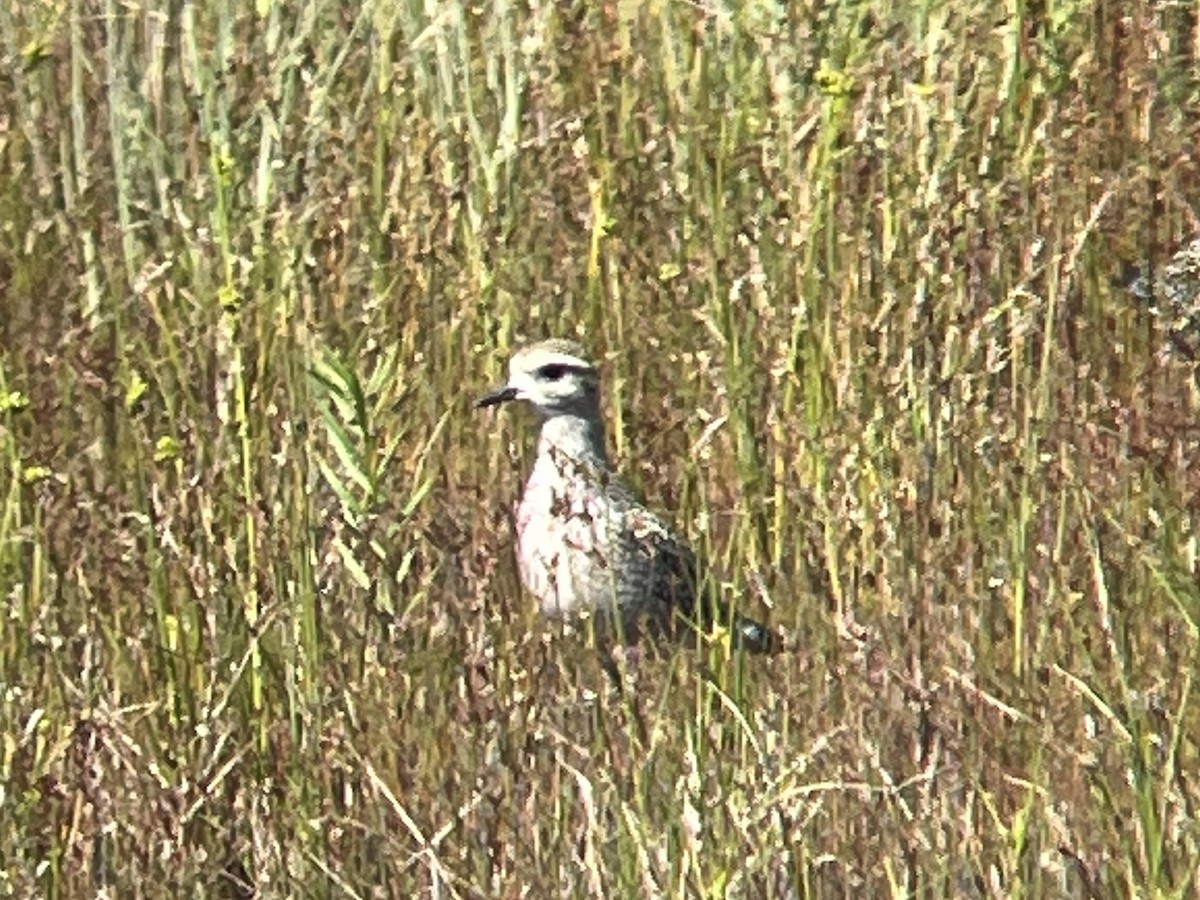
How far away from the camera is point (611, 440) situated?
560 centimetres

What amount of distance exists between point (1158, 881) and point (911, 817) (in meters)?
0.32

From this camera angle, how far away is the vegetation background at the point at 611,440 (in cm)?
387

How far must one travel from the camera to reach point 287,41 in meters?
6.04

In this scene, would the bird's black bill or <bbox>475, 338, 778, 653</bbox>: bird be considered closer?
<bbox>475, 338, 778, 653</bbox>: bird

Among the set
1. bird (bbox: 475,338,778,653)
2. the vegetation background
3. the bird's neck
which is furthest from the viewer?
the bird's neck

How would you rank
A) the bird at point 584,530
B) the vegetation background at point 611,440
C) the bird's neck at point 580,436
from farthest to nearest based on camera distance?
1. the bird's neck at point 580,436
2. the bird at point 584,530
3. the vegetation background at point 611,440

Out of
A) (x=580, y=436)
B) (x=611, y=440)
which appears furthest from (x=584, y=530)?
(x=611, y=440)

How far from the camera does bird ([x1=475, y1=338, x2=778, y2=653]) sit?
5008mm

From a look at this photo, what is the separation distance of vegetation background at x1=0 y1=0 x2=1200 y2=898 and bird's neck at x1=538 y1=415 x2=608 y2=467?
0.06 m

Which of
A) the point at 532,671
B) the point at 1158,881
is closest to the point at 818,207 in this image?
the point at 532,671

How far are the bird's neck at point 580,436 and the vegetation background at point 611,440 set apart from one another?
61 millimetres

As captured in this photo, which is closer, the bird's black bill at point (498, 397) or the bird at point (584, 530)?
the bird at point (584, 530)

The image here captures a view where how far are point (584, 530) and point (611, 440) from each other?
1.08ft

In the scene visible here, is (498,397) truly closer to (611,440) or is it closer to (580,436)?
(580,436)
